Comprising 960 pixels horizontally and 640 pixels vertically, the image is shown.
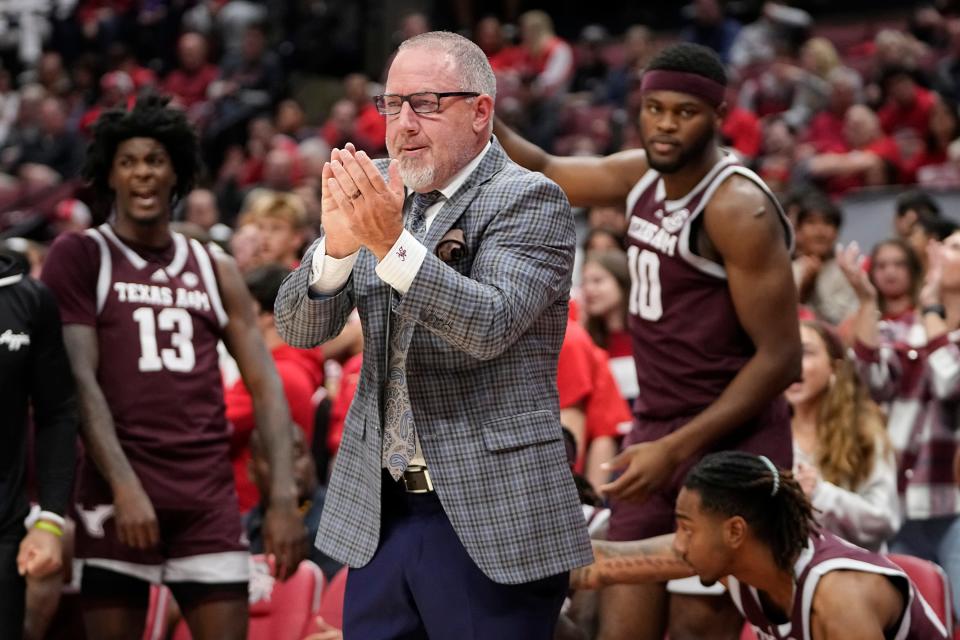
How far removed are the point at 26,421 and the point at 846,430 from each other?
9.63 feet

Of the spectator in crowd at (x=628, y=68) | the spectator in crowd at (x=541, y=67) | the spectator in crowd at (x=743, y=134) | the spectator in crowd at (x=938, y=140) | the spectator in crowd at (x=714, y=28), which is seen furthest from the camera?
the spectator in crowd at (x=714, y=28)

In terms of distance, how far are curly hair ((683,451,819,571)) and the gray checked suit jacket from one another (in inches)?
34.5

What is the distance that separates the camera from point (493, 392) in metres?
3.07

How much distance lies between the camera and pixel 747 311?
413 centimetres

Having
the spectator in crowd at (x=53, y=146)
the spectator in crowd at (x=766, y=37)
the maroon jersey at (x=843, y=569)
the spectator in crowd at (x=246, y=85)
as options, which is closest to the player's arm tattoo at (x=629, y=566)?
the maroon jersey at (x=843, y=569)

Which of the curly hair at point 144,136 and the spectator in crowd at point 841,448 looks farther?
the spectator in crowd at point 841,448

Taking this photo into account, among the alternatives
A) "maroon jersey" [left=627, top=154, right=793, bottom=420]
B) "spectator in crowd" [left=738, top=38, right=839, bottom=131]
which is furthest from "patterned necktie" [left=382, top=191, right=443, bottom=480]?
"spectator in crowd" [left=738, top=38, right=839, bottom=131]

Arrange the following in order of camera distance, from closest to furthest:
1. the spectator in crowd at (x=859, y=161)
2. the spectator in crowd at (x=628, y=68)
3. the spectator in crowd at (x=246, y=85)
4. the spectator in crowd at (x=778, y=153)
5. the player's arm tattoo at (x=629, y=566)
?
1. the player's arm tattoo at (x=629, y=566)
2. the spectator in crowd at (x=859, y=161)
3. the spectator in crowd at (x=778, y=153)
4. the spectator in crowd at (x=628, y=68)
5. the spectator in crowd at (x=246, y=85)

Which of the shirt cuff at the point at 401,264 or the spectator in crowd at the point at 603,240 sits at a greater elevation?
the shirt cuff at the point at 401,264

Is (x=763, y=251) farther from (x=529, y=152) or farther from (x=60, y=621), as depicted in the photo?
(x=60, y=621)

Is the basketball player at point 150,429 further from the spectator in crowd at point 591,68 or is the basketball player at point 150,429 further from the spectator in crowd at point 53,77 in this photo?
the spectator in crowd at point 53,77

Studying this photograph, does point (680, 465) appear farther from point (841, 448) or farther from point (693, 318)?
point (841, 448)

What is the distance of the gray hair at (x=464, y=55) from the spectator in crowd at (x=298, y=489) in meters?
1.93

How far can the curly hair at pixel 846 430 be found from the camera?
5.35 metres
